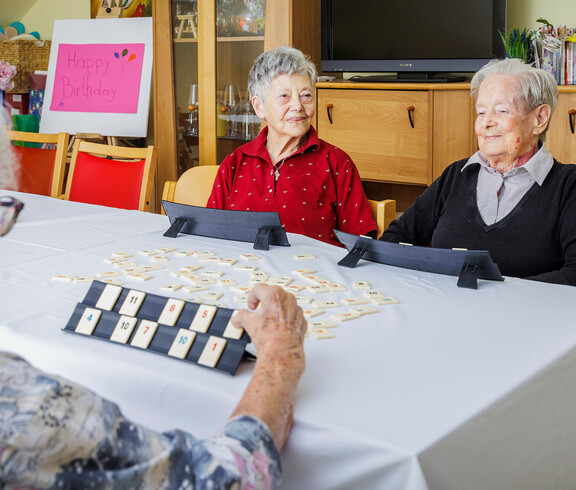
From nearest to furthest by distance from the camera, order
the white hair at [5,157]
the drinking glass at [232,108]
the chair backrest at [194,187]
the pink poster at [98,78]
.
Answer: the white hair at [5,157], the chair backrest at [194,187], the drinking glass at [232,108], the pink poster at [98,78]

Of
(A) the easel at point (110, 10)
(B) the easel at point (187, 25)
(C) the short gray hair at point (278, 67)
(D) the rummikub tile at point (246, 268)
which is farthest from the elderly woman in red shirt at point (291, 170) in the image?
(A) the easel at point (110, 10)

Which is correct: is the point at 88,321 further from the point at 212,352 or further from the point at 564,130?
the point at 564,130

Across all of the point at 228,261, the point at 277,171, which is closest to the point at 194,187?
the point at 277,171

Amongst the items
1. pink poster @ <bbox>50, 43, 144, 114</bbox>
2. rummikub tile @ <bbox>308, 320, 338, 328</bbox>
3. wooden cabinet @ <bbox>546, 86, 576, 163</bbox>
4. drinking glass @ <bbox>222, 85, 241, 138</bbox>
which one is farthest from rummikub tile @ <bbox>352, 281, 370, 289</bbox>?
pink poster @ <bbox>50, 43, 144, 114</bbox>

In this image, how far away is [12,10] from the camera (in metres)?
5.04

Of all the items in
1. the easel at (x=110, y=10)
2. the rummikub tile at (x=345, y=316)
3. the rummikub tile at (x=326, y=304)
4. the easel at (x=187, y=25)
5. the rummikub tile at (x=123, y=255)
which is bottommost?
the rummikub tile at (x=345, y=316)

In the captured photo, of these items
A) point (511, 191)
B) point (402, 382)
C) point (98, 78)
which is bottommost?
point (402, 382)

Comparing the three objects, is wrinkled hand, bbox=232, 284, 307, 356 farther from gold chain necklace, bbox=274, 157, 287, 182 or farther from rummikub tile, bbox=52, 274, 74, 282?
gold chain necklace, bbox=274, 157, 287, 182

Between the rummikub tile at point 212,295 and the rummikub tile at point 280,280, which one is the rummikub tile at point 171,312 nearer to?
the rummikub tile at point 212,295

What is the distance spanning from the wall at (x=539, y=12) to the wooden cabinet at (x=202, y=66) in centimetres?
106

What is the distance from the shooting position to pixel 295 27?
3723mm

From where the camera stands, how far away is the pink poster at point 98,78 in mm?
4402

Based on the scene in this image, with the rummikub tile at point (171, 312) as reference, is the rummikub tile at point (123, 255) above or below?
above

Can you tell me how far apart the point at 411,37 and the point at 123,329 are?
8.79ft
